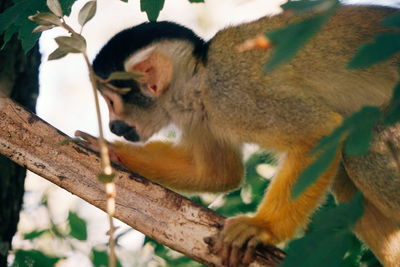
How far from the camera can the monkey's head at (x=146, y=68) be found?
445cm

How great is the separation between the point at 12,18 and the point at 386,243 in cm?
287

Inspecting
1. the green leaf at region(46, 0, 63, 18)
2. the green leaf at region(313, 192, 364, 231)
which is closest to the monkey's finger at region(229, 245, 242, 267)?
the green leaf at region(313, 192, 364, 231)

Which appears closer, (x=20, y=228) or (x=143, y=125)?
(x=143, y=125)

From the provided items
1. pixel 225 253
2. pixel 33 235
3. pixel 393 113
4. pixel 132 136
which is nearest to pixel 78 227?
pixel 33 235

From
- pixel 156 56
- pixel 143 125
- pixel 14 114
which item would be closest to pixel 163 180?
pixel 143 125

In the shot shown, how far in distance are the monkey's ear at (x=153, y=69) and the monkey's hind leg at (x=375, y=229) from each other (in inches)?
53.3

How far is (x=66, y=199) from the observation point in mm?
7773

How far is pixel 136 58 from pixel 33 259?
175 centimetres

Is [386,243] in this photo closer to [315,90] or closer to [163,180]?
[315,90]

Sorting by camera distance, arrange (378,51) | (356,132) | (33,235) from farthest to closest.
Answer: (33,235) → (356,132) → (378,51)

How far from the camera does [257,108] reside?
424cm

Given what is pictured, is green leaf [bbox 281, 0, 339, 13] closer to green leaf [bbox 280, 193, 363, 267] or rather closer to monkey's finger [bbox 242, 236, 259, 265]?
green leaf [bbox 280, 193, 363, 267]

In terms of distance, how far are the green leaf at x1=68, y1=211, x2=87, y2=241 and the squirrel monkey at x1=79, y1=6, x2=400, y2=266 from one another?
0.67 m

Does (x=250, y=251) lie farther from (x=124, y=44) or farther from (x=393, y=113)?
(x=393, y=113)
